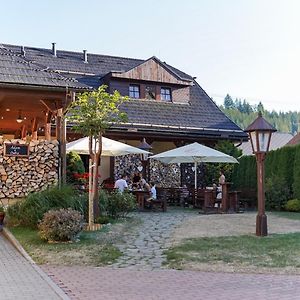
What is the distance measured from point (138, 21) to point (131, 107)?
320 inches

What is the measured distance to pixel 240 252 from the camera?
834cm

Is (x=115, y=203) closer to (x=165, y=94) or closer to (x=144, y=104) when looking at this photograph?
(x=144, y=104)

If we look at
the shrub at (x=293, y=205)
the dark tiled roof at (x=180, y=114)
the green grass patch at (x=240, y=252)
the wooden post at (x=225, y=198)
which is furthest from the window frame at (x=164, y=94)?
the green grass patch at (x=240, y=252)

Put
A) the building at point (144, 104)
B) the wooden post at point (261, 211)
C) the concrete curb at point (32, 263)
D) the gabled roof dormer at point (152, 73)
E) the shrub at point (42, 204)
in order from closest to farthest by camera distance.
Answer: the concrete curb at point (32, 263) → the wooden post at point (261, 211) → the shrub at point (42, 204) → the building at point (144, 104) → the gabled roof dormer at point (152, 73)

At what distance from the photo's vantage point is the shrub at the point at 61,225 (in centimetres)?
919

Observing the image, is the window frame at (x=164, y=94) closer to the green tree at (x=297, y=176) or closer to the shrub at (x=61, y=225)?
the green tree at (x=297, y=176)

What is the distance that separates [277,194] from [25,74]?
9122 millimetres

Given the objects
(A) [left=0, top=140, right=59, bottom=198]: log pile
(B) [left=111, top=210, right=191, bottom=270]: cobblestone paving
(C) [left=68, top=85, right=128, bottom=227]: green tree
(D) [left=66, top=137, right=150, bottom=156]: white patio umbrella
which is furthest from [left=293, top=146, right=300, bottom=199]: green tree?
(A) [left=0, top=140, right=59, bottom=198]: log pile

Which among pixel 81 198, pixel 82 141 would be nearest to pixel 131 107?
pixel 82 141

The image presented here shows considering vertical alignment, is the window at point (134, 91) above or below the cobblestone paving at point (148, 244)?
above

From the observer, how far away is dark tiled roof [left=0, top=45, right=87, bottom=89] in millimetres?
13307

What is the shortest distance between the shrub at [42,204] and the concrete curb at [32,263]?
469 mm

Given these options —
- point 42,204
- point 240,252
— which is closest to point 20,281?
point 240,252

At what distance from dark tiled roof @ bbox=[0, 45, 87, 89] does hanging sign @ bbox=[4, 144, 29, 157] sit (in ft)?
5.56
